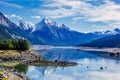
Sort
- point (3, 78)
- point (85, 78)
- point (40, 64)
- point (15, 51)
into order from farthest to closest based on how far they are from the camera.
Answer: point (15, 51) < point (40, 64) < point (85, 78) < point (3, 78)

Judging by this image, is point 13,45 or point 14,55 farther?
point 13,45

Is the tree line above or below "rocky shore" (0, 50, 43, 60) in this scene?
above

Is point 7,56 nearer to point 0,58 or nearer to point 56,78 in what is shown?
point 0,58

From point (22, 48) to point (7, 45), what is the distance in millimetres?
9830

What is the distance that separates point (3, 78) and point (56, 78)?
36.4 metres

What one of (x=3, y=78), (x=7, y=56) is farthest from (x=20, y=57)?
(x=3, y=78)

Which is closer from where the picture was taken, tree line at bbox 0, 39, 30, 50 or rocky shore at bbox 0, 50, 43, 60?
rocky shore at bbox 0, 50, 43, 60

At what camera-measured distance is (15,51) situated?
184625 millimetres

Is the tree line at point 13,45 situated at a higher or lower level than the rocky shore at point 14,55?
higher

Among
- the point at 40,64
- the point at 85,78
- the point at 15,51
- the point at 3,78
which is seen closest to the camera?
the point at 3,78

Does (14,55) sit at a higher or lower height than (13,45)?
lower

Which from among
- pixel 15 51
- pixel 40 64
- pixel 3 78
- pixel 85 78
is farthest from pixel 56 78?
pixel 15 51

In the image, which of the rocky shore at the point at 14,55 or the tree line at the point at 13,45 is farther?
the tree line at the point at 13,45

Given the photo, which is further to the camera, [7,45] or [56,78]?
[7,45]
